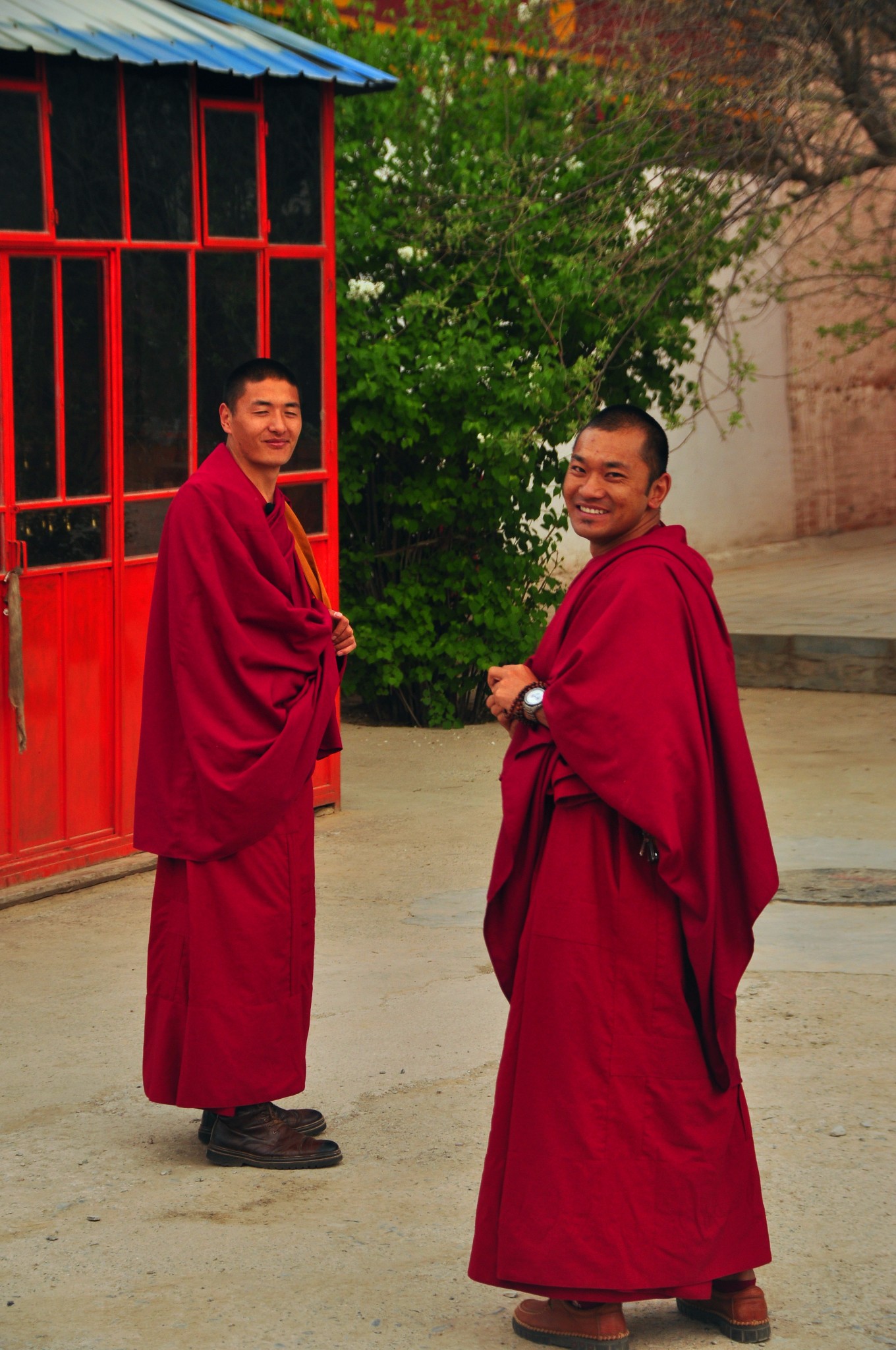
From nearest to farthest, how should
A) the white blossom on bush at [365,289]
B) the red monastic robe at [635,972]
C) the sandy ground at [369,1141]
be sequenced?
1. the red monastic robe at [635,972]
2. the sandy ground at [369,1141]
3. the white blossom on bush at [365,289]

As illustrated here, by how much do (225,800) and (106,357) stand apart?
3.11m

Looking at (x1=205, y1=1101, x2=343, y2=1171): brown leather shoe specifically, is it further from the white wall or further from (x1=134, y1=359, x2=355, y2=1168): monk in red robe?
the white wall

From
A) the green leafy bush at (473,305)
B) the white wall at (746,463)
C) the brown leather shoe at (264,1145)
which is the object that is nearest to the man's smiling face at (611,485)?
the brown leather shoe at (264,1145)

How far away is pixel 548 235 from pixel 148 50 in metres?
3.07

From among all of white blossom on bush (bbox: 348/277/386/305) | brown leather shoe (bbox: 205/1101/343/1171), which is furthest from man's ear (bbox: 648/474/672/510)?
white blossom on bush (bbox: 348/277/386/305)

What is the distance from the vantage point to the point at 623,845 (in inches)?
120

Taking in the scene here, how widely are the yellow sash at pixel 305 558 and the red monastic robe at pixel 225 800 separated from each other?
0.39ft

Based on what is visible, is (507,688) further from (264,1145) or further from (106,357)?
(106,357)

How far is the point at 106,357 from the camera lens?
653 cm

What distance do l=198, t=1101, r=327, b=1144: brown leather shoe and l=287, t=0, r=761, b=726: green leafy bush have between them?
16.5 feet

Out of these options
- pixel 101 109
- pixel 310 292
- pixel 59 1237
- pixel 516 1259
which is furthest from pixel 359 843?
pixel 516 1259

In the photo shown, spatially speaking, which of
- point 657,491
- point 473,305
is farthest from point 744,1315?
point 473,305

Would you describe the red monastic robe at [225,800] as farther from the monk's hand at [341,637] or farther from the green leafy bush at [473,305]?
the green leafy bush at [473,305]

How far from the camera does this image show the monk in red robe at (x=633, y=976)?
3008 millimetres
